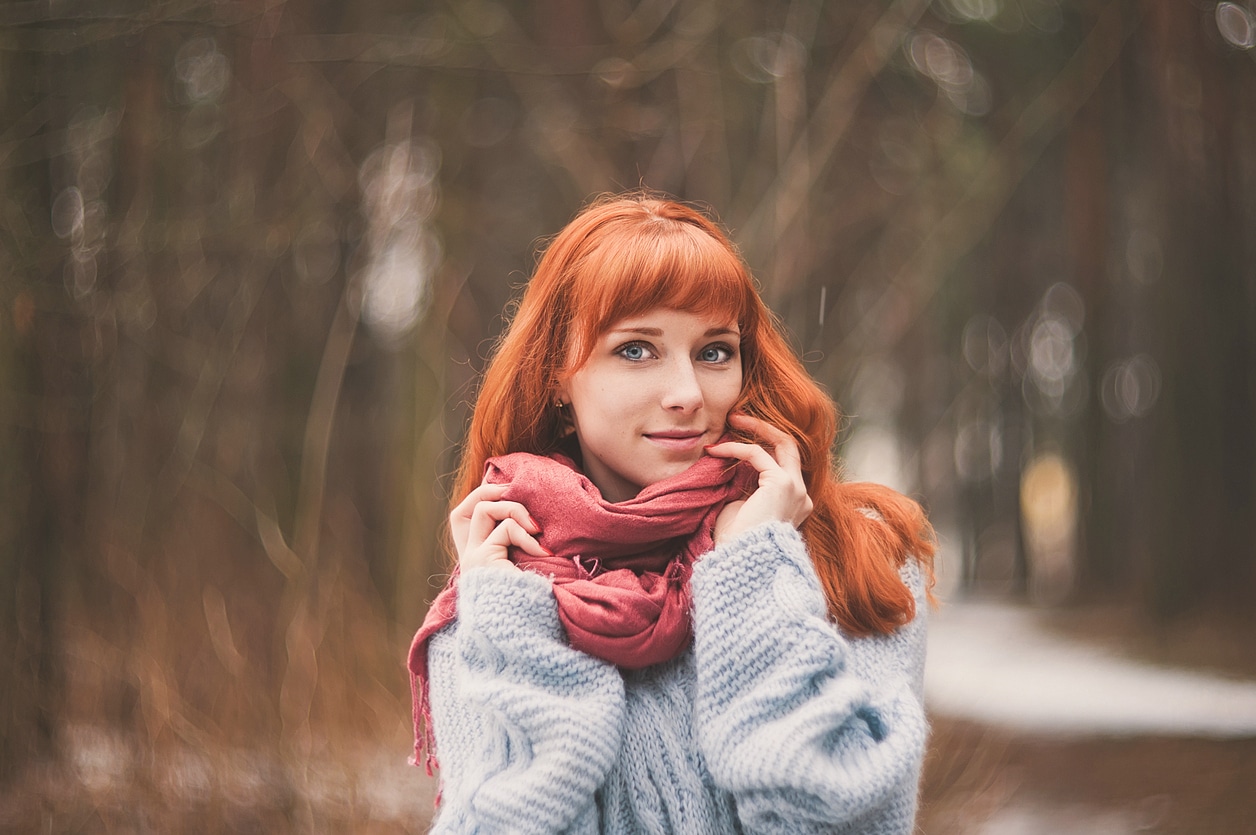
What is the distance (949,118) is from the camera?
4.25 metres

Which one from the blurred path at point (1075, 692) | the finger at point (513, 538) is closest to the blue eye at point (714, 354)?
the finger at point (513, 538)

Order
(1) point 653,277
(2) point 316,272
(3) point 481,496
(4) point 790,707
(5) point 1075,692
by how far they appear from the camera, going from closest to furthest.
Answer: (4) point 790,707
(1) point 653,277
(3) point 481,496
(2) point 316,272
(5) point 1075,692

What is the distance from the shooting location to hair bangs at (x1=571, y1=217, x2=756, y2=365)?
1464mm

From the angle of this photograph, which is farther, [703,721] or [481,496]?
[481,496]

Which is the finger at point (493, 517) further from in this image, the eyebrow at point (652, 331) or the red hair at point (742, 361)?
the eyebrow at point (652, 331)

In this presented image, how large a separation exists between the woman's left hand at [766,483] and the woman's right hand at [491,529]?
0.30 m

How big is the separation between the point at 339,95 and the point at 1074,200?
3860 mm

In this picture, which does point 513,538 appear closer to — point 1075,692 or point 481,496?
→ point 481,496

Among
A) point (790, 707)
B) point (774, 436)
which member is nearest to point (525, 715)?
point (790, 707)

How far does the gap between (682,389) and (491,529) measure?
1.25ft

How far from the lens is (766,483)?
1492mm

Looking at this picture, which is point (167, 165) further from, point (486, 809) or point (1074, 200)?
point (1074, 200)

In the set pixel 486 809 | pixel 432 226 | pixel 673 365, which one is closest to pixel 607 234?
pixel 673 365

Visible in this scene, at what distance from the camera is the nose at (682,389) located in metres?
1.47
